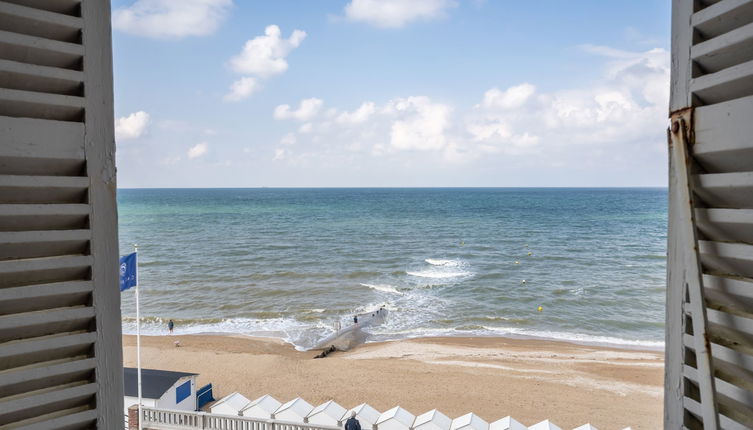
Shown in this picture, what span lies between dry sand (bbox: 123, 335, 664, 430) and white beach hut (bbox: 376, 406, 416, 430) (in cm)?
539

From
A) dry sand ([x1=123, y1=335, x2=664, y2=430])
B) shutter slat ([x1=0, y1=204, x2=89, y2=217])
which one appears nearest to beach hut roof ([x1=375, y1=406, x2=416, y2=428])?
dry sand ([x1=123, y1=335, x2=664, y2=430])

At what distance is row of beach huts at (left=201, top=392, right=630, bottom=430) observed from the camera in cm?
964

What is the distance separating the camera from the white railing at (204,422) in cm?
960

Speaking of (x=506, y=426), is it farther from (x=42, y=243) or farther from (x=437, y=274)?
(x=437, y=274)

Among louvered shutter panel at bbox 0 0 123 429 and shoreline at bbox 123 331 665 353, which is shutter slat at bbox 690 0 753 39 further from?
shoreline at bbox 123 331 665 353

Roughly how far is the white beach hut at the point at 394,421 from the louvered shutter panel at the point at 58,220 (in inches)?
341

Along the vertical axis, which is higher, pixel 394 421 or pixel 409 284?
pixel 394 421

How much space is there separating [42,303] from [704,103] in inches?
109

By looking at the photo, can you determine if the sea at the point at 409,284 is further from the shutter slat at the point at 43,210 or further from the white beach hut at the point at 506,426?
the shutter slat at the point at 43,210

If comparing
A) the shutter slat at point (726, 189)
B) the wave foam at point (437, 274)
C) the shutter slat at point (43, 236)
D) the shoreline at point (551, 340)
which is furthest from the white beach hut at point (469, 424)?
the wave foam at point (437, 274)

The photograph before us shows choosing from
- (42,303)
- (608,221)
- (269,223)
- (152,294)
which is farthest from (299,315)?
(608,221)

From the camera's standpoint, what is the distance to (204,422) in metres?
10.3

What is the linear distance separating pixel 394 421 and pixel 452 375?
9.14m

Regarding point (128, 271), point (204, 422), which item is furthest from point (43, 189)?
point (128, 271)
